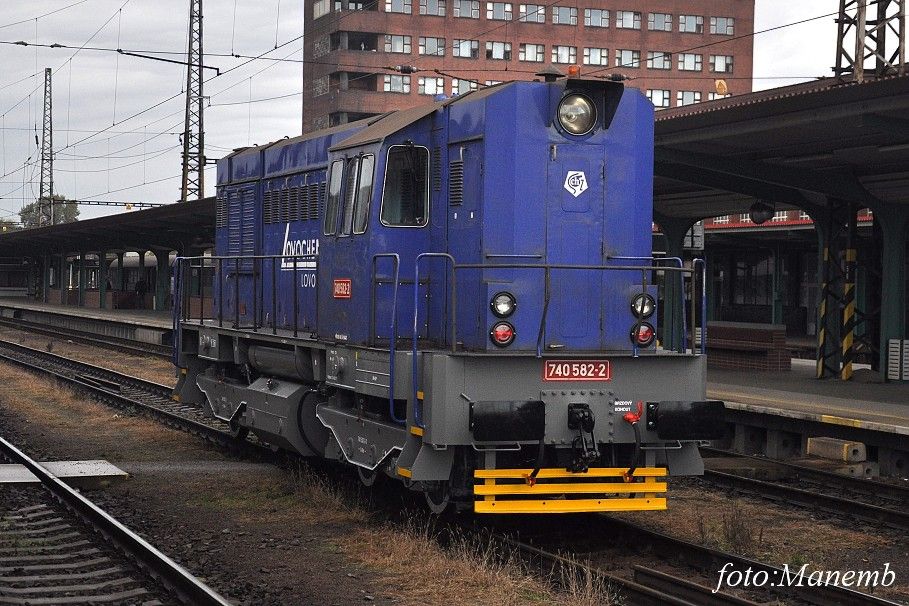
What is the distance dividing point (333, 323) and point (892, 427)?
22.7 ft

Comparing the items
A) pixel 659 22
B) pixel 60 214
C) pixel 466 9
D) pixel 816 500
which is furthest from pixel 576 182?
pixel 60 214

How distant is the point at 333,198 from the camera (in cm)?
1074

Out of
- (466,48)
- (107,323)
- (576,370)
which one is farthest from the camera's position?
(466,48)

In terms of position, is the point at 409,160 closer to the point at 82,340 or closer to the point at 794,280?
the point at 82,340

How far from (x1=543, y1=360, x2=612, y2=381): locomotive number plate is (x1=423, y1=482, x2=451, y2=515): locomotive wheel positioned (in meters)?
1.31

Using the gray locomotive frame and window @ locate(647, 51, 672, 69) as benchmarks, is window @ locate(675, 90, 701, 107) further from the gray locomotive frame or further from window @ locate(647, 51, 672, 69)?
the gray locomotive frame

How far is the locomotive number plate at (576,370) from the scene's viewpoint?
891cm

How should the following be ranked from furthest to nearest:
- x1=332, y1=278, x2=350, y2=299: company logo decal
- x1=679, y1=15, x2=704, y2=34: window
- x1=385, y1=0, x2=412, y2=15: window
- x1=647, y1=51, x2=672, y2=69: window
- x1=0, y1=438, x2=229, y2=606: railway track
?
x1=679, y1=15, x2=704, y2=34: window < x1=647, y1=51, x2=672, y2=69: window < x1=385, y1=0, x2=412, y2=15: window < x1=332, y1=278, x2=350, y2=299: company logo decal < x1=0, y1=438, x2=229, y2=606: railway track

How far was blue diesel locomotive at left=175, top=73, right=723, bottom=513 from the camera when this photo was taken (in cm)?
882

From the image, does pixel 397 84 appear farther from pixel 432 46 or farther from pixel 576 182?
pixel 576 182

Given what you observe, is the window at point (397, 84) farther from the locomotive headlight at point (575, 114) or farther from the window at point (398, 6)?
the locomotive headlight at point (575, 114)

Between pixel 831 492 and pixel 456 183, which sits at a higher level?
pixel 456 183

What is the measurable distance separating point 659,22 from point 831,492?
258 ft

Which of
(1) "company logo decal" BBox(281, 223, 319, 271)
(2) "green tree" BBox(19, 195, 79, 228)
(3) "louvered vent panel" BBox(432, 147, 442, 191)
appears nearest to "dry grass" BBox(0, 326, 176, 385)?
(1) "company logo decal" BBox(281, 223, 319, 271)
